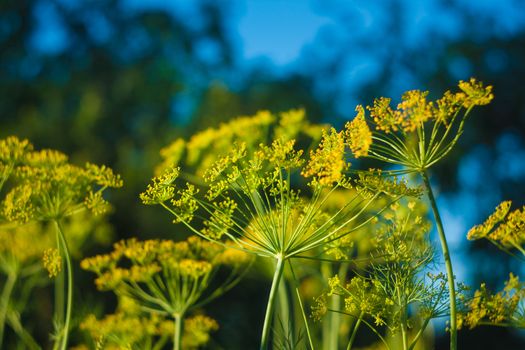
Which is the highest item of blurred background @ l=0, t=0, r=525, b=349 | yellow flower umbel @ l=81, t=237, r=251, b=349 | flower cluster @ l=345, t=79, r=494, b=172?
blurred background @ l=0, t=0, r=525, b=349

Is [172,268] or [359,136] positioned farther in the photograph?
[172,268]

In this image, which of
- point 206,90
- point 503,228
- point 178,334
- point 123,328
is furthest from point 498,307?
point 206,90

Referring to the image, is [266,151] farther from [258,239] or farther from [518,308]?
[518,308]

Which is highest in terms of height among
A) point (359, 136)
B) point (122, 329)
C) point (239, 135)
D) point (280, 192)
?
point (239, 135)

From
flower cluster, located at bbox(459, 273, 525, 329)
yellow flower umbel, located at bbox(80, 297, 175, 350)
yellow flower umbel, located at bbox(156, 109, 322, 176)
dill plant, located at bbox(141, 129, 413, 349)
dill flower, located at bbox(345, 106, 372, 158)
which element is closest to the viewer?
A: dill flower, located at bbox(345, 106, 372, 158)

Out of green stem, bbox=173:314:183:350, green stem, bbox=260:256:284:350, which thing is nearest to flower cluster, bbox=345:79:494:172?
green stem, bbox=260:256:284:350

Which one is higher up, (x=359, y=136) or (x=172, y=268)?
(x=359, y=136)

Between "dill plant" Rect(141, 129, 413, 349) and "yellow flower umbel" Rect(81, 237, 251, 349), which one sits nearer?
"dill plant" Rect(141, 129, 413, 349)

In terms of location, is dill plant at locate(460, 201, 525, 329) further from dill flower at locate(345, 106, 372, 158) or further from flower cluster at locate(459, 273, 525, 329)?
dill flower at locate(345, 106, 372, 158)

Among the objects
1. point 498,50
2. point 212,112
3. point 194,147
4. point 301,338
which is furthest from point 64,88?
point 301,338

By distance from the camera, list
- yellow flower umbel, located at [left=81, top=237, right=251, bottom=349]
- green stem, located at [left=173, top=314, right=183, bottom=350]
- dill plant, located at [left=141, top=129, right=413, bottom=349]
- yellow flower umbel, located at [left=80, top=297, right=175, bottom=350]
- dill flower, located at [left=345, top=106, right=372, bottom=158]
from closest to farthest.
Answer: dill flower, located at [left=345, top=106, right=372, bottom=158]
dill plant, located at [left=141, top=129, right=413, bottom=349]
green stem, located at [left=173, top=314, right=183, bottom=350]
yellow flower umbel, located at [left=81, top=237, right=251, bottom=349]
yellow flower umbel, located at [left=80, top=297, right=175, bottom=350]

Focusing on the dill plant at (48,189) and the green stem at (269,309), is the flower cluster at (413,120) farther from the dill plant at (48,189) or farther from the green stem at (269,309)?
the dill plant at (48,189)

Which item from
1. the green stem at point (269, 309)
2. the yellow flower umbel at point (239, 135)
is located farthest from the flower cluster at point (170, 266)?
the green stem at point (269, 309)

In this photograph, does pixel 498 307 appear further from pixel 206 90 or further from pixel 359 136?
pixel 206 90
